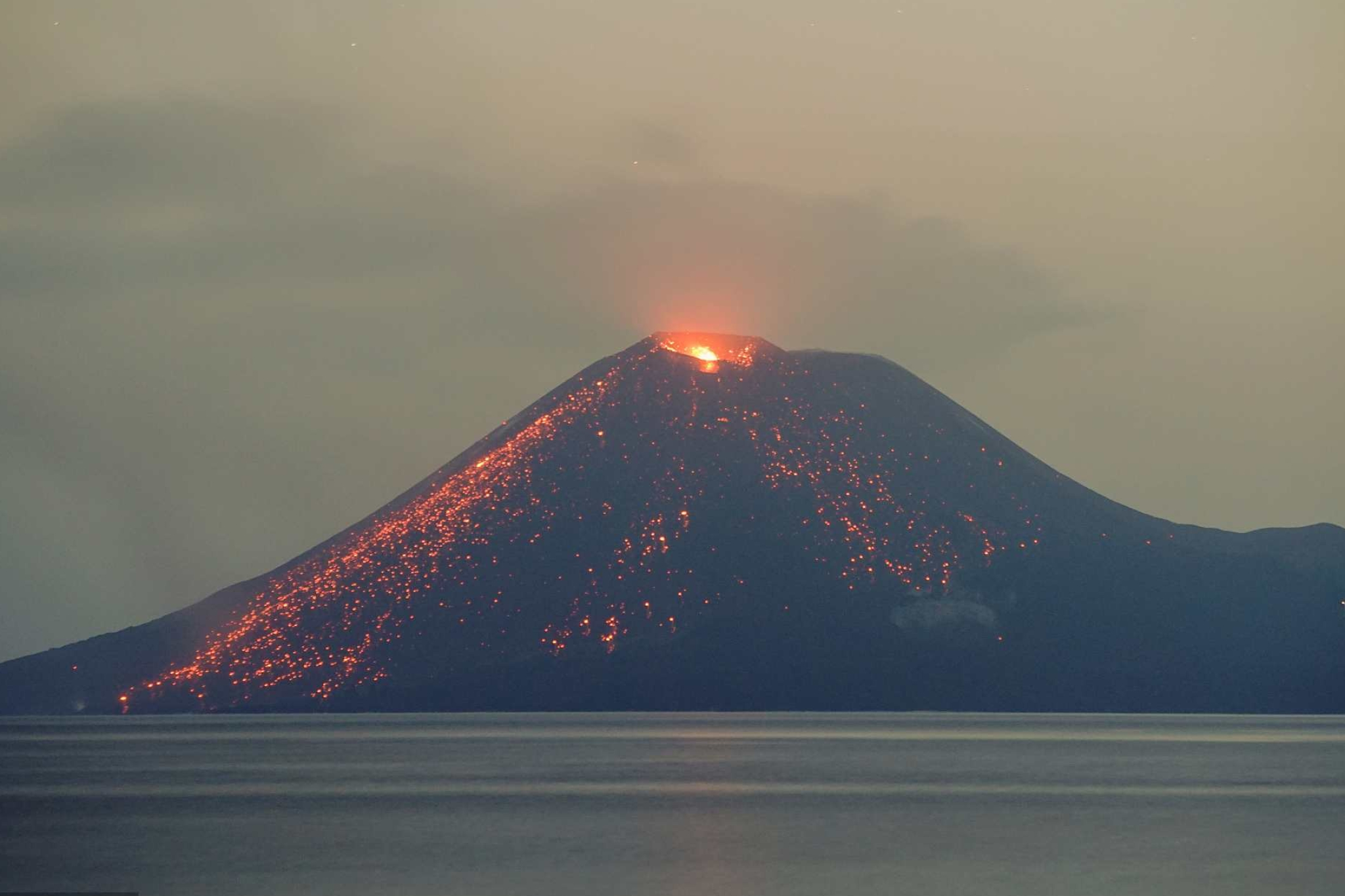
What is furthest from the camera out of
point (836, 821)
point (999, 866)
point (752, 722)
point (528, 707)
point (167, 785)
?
point (528, 707)

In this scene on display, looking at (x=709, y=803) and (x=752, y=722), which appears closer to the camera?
(x=709, y=803)

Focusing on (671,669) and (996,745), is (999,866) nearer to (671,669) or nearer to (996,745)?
(996,745)

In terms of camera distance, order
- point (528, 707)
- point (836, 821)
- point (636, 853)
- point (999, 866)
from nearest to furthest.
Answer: point (999, 866) < point (636, 853) < point (836, 821) < point (528, 707)

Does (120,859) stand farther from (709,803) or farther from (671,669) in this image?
(671,669)

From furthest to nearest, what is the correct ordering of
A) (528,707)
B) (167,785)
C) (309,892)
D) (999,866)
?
(528,707) < (167,785) < (999,866) < (309,892)

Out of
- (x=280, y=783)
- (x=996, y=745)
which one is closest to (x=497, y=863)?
(x=280, y=783)

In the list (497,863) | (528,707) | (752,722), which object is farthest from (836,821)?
(528,707)
